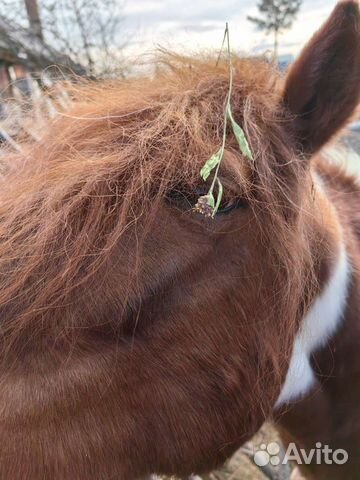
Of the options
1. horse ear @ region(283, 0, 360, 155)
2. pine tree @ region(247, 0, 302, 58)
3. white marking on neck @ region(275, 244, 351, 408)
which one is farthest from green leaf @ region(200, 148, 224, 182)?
pine tree @ region(247, 0, 302, 58)

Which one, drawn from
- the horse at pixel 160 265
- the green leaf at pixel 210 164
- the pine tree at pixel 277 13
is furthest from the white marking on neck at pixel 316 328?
the pine tree at pixel 277 13

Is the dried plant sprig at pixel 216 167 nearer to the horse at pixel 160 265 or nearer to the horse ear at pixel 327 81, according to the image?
the horse at pixel 160 265

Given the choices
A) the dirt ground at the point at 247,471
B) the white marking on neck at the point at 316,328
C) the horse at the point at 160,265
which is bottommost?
the dirt ground at the point at 247,471

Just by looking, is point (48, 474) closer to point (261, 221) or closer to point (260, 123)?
point (261, 221)

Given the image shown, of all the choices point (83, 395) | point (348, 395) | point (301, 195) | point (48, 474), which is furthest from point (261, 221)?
point (348, 395)

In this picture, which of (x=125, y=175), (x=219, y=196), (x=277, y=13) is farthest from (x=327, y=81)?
(x=277, y=13)

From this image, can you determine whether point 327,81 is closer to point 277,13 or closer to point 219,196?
point 219,196

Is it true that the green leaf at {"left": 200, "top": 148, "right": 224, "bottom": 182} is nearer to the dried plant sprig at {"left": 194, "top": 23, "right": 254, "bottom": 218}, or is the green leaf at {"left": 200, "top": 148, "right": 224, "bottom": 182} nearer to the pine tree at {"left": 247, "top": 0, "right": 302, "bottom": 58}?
the dried plant sprig at {"left": 194, "top": 23, "right": 254, "bottom": 218}
